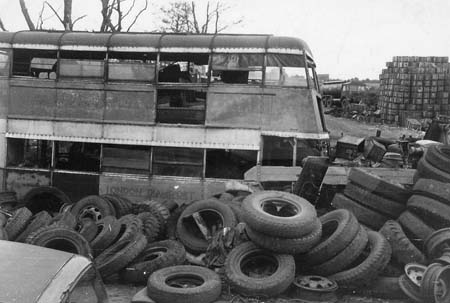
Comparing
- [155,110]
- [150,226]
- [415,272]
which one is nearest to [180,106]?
[155,110]

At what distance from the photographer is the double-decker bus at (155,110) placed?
11062 millimetres

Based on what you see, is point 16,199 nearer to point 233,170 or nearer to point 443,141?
point 233,170

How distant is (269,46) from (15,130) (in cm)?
657

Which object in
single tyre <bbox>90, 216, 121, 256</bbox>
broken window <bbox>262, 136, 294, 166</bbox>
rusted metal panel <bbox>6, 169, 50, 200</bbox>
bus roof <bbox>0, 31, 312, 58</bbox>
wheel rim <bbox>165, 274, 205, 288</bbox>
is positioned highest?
bus roof <bbox>0, 31, 312, 58</bbox>

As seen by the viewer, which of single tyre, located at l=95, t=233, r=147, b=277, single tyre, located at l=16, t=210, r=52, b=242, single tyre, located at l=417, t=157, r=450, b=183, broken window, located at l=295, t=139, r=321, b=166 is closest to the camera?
single tyre, located at l=95, t=233, r=147, b=277

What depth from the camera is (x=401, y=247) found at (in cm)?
768

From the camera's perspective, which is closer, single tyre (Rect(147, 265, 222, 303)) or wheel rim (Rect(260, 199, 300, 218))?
single tyre (Rect(147, 265, 222, 303))

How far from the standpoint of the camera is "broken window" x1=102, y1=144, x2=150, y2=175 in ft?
38.2

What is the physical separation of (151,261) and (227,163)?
13.4 feet

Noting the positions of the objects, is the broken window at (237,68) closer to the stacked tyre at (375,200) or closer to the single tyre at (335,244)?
the stacked tyre at (375,200)

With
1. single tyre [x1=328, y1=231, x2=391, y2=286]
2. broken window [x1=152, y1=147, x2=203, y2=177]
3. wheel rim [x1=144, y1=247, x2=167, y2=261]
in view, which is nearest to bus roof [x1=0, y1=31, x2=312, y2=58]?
broken window [x1=152, y1=147, x2=203, y2=177]

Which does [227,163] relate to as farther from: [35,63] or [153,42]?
[35,63]

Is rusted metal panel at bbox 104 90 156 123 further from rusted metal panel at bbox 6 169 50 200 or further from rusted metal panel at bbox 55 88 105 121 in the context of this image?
rusted metal panel at bbox 6 169 50 200

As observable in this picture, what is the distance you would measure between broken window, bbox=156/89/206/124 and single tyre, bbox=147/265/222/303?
15.0 ft
